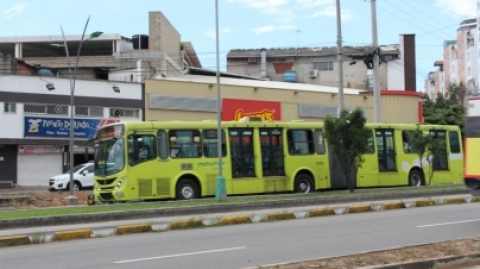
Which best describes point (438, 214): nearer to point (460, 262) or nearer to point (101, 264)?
point (460, 262)

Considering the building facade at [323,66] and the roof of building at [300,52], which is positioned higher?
the roof of building at [300,52]

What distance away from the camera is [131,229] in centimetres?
1436

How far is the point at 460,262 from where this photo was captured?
8.78 m

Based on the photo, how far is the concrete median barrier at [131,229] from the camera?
46.4ft

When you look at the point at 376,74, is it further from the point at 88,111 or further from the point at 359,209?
the point at 88,111

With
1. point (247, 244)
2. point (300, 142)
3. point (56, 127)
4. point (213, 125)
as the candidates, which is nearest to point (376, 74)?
point (300, 142)

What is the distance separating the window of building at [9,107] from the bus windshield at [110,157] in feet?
55.8

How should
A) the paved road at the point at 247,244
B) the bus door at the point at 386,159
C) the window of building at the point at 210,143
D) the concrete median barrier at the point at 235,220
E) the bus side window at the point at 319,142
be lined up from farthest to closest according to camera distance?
the bus door at the point at 386,159
the bus side window at the point at 319,142
the window of building at the point at 210,143
the concrete median barrier at the point at 235,220
the paved road at the point at 247,244

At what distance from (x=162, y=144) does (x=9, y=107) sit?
18468 mm

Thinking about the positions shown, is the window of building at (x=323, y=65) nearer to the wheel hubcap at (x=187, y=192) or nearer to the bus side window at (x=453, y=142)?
the bus side window at (x=453, y=142)

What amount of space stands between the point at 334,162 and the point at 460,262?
17.6m

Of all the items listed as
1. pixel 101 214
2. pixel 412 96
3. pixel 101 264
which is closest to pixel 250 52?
pixel 412 96

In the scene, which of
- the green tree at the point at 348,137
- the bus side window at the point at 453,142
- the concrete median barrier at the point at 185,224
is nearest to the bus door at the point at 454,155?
the bus side window at the point at 453,142

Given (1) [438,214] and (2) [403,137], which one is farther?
(2) [403,137]
